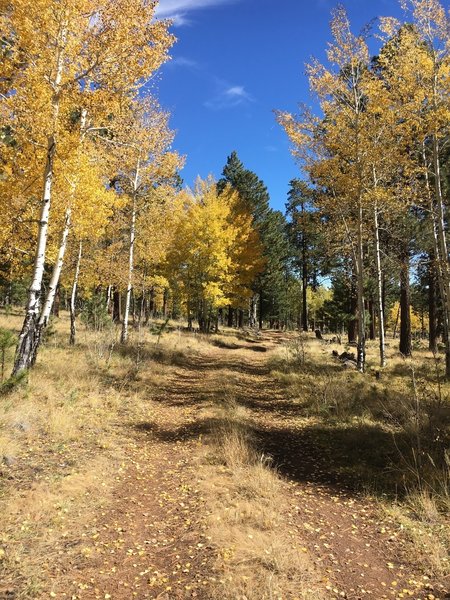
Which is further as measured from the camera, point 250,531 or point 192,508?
point 192,508

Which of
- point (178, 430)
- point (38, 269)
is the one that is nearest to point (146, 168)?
point (38, 269)

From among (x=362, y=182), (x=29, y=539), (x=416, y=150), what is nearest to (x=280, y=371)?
(x=362, y=182)

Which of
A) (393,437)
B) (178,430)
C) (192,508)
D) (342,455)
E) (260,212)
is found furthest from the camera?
(260,212)

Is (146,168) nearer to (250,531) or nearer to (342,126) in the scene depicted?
(342,126)

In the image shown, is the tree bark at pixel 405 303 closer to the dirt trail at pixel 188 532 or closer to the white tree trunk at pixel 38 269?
the dirt trail at pixel 188 532

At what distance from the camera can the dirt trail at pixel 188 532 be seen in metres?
3.65

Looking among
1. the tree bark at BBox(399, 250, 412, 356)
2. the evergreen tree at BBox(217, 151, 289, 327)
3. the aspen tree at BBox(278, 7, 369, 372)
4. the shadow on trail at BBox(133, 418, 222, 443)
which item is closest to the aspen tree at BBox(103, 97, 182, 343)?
the aspen tree at BBox(278, 7, 369, 372)

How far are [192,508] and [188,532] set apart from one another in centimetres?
54

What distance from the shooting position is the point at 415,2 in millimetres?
11430

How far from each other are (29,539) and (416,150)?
50.0 ft

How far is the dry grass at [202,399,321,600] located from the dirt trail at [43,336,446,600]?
0.47ft

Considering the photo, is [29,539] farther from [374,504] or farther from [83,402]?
[83,402]

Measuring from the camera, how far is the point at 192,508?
16.7 ft

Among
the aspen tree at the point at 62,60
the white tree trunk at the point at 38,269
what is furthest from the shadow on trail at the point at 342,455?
the aspen tree at the point at 62,60
